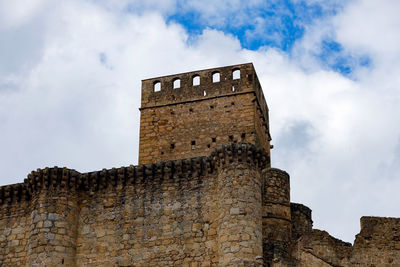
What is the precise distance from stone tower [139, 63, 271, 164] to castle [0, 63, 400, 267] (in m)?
5.66

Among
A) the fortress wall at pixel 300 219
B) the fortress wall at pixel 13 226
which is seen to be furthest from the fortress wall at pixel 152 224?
the fortress wall at pixel 300 219

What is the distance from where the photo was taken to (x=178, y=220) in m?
18.3

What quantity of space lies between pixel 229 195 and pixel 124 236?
8.87 feet

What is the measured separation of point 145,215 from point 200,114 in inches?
303

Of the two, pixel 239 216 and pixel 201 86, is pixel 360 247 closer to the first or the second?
pixel 239 216

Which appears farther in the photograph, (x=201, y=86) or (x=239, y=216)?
(x=201, y=86)

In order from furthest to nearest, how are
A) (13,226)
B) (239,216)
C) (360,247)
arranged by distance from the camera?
(13,226) < (360,247) < (239,216)

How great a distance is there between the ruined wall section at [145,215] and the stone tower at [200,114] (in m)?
6.00

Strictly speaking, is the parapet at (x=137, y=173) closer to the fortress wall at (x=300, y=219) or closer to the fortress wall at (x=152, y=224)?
the fortress wall at (x=152, y=224)

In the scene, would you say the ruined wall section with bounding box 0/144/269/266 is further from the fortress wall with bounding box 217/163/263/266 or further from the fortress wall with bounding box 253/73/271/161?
the fortress wall with bounding box 253/73/271/161

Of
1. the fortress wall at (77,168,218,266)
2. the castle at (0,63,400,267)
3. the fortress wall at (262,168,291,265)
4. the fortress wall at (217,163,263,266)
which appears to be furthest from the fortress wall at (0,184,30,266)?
the fortress wall at (262,168,291,265)

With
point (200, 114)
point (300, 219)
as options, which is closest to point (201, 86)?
point (200, 114)

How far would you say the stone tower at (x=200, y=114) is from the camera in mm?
25203

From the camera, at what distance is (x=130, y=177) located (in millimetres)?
19109
